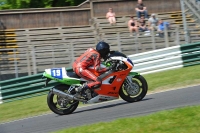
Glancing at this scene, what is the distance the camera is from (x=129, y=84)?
10883mm

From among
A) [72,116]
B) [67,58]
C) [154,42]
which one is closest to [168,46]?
[154,42]

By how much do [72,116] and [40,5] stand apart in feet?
67.8

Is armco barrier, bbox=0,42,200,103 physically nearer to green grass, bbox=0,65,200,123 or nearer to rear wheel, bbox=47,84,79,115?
green grass, bbox=0,65,200,123

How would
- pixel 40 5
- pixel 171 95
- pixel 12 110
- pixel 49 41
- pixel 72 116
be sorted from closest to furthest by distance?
1. pixel 72 116
2. pixel 171 95
3. pixel 12 110
4. pixel 49 41
5. pixel 40 5

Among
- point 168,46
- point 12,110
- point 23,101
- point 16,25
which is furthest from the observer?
point 16,25

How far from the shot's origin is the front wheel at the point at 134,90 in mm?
10883

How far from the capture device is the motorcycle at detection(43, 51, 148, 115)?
10727mm

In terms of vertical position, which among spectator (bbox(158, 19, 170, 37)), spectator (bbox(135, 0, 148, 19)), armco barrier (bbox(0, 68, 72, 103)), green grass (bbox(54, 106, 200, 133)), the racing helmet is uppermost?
spectator (bbox(135, 0, 148, 19))

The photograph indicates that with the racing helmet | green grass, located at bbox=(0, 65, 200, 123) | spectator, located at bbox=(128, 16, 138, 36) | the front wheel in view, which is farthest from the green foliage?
the front wheel

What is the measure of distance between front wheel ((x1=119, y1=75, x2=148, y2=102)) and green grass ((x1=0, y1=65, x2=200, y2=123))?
190 cm

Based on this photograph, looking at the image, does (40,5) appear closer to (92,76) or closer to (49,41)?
(49,41)

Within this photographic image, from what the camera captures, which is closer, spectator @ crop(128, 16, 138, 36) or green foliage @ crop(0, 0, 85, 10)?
spectator @ crop(128, 16, 138, 36)

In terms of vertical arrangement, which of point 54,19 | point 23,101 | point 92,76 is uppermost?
point 54,19

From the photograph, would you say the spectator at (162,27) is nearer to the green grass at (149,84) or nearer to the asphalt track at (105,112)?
the green grass at (149,84)
